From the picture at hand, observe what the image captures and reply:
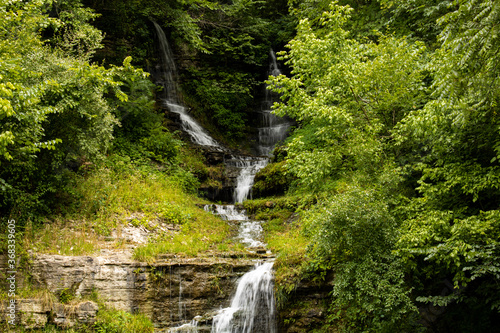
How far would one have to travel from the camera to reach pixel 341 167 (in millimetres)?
8305

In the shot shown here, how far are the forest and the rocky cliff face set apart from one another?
0.50m

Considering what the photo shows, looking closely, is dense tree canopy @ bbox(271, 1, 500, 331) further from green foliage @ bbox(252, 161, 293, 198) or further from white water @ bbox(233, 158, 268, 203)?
white water @ bbox(233, 158, 268, 203)

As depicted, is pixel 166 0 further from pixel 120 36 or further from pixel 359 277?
pixel 359 277

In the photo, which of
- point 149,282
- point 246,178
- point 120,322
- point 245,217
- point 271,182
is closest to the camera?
point 120,322

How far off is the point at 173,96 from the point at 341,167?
14126mm

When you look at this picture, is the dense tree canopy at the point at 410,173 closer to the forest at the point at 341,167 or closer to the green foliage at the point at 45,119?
the forest at the point at 341,167

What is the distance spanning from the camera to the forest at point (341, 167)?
5.51 meters

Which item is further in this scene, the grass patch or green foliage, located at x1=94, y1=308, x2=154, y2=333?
the grass patch

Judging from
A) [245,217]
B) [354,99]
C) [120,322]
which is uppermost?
[354,99]

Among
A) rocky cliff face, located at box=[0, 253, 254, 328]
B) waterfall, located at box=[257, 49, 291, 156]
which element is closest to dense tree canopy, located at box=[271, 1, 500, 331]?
rocky cliff face, located at box=[0, 253, 254, 328]

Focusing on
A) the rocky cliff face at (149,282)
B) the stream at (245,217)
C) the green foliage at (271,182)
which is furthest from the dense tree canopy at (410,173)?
the green foliage at (271,182)

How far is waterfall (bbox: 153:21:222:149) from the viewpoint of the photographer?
59.9 feet

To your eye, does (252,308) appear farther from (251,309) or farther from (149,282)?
(149,282)

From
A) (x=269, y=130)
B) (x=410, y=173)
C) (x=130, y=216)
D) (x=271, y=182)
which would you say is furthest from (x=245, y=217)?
(x=269, y=130)
